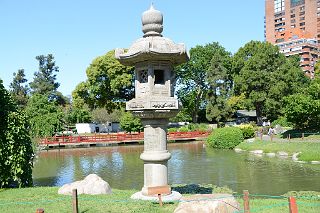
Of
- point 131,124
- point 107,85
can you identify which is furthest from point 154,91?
point 107,85

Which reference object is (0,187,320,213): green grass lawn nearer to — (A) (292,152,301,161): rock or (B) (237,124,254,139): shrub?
(A) (292,152,301,161): rock

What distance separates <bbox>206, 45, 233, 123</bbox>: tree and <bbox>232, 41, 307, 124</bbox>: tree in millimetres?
2176

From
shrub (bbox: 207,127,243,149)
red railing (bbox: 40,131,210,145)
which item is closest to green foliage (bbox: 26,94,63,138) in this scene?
red railing (bbox: 40,131,210,145)

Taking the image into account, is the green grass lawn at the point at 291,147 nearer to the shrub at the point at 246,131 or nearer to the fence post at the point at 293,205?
the shrub at the point at 246,131

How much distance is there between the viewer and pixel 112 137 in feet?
145

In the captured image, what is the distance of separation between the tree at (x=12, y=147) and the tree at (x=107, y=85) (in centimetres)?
3585

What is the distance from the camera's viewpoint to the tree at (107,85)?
50.8 meters

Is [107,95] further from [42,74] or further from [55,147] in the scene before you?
[42,74]

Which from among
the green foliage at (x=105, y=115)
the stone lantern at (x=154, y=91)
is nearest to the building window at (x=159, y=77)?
the stone lantern at (x=154, y=91)

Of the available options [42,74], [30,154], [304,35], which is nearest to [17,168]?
[30,154]

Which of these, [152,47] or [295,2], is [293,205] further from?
[295,2]

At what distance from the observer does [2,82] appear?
14.8 m

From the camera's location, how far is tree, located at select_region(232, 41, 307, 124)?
47969mm

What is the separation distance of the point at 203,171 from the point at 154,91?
14617 mm
